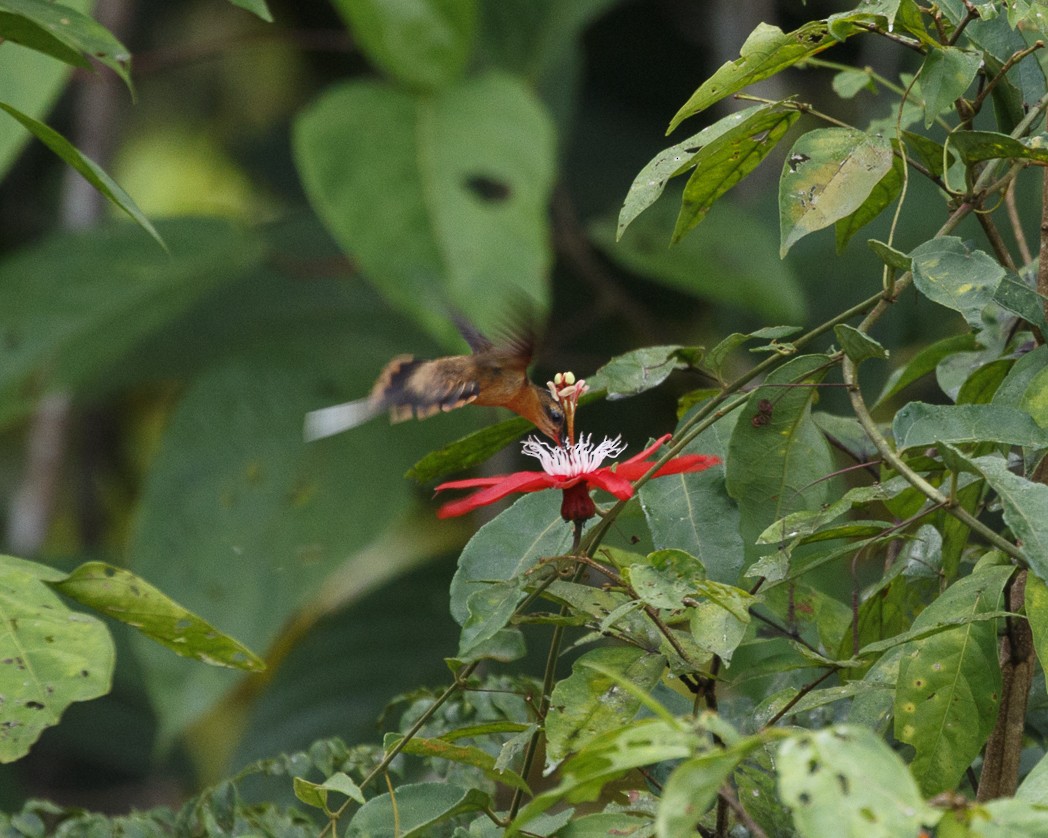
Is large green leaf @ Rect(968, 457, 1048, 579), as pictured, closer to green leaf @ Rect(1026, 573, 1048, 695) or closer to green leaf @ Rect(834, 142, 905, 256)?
green leaf @ Rect(1026, 573, 1048, 695)

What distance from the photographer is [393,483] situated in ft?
6.28

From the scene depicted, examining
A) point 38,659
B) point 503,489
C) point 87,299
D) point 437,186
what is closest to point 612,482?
point 503,489

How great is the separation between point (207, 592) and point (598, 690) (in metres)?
1.31

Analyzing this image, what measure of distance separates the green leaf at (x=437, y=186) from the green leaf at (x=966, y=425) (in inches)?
38.2

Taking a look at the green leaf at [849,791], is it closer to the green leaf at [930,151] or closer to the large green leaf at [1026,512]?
the large green leaf at [1026,512]

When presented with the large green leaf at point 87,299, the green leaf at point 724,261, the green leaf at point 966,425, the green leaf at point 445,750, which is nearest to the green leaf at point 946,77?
the green leaf at point 966,425

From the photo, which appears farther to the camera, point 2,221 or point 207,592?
point 2,221

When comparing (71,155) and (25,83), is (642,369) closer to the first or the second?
(71,155)

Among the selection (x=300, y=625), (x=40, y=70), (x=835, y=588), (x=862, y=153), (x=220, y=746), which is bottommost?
(x=220, y=746)

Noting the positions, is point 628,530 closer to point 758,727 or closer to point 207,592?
point 758,727

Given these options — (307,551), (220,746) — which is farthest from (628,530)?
(220,746)

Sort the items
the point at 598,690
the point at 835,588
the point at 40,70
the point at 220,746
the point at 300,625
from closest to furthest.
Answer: the point at 598,690, the point at 40,70, the point at 835,588, the point at 300,625, the point at 220,746

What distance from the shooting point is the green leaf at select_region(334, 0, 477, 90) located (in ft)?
5.92

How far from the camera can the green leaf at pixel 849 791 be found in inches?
13.5
